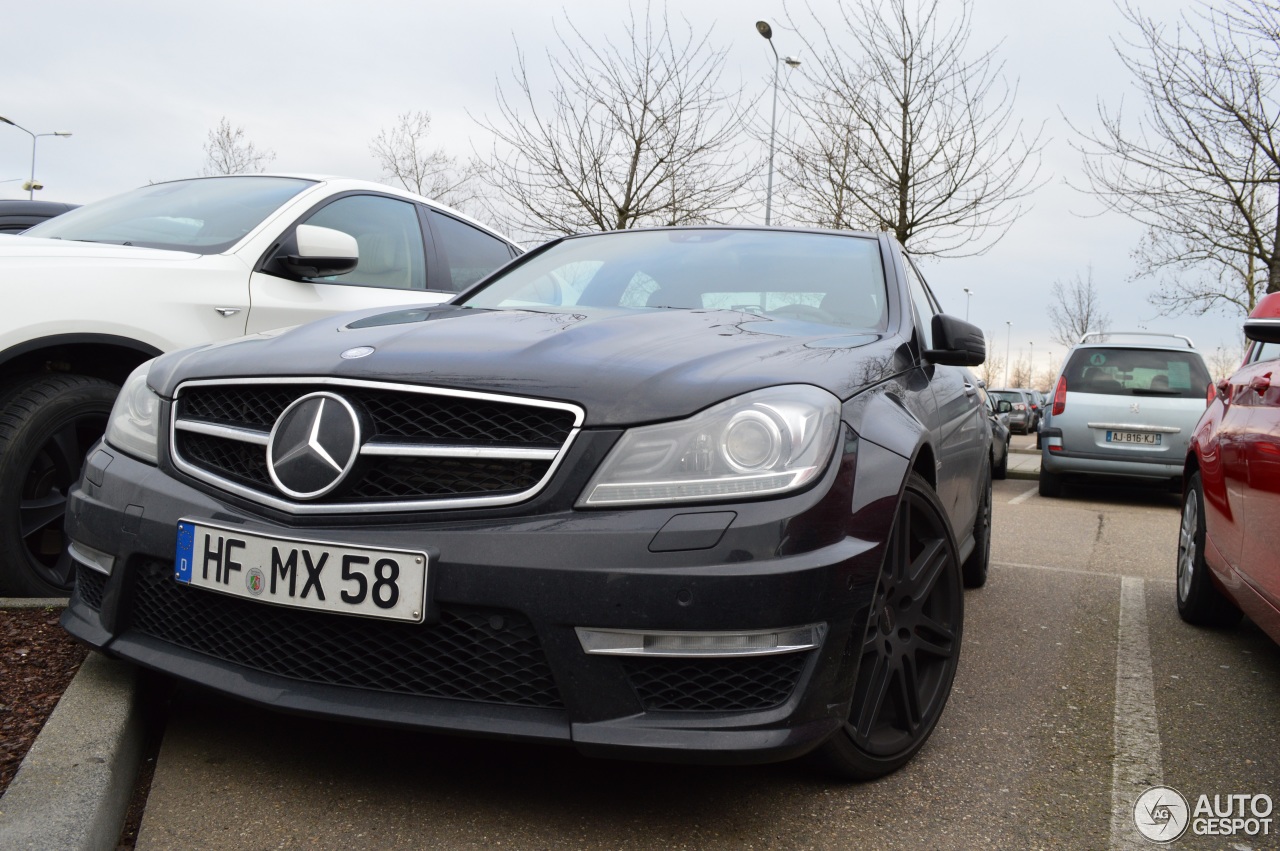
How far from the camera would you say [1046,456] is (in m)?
11.0

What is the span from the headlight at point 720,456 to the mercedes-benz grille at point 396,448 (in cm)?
13

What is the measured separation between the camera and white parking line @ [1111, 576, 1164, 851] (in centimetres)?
242

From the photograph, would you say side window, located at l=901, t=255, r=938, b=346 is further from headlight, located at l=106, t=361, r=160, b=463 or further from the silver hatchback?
the silver hatchback

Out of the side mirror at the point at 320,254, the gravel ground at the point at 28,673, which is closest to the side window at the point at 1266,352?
the side mirror at the point at 320,254

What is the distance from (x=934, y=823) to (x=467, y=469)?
4.09 ft

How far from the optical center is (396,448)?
217cm

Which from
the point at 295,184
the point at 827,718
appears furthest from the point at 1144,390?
the point at 827,718

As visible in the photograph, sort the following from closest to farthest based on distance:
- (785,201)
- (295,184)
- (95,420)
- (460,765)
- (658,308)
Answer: (460,765), (658,308), (95,420), (295,184), (785,201)

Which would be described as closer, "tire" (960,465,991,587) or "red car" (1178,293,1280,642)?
"red car" (1178,293,1280,642)

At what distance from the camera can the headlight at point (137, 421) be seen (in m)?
2.55

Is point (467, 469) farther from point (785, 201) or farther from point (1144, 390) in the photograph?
point (785, 201)

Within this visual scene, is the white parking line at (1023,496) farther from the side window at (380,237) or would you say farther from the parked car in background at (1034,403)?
the parked car in background at (1034,403)

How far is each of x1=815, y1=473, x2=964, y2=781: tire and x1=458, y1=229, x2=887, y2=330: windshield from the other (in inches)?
28.9

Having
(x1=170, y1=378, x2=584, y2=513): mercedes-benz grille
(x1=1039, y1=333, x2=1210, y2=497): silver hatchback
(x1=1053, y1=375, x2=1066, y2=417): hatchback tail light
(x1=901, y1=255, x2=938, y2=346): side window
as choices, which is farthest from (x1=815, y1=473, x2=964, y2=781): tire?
(x1=1053, y1=375, x2=1066, y2=417): hatchback tail light
